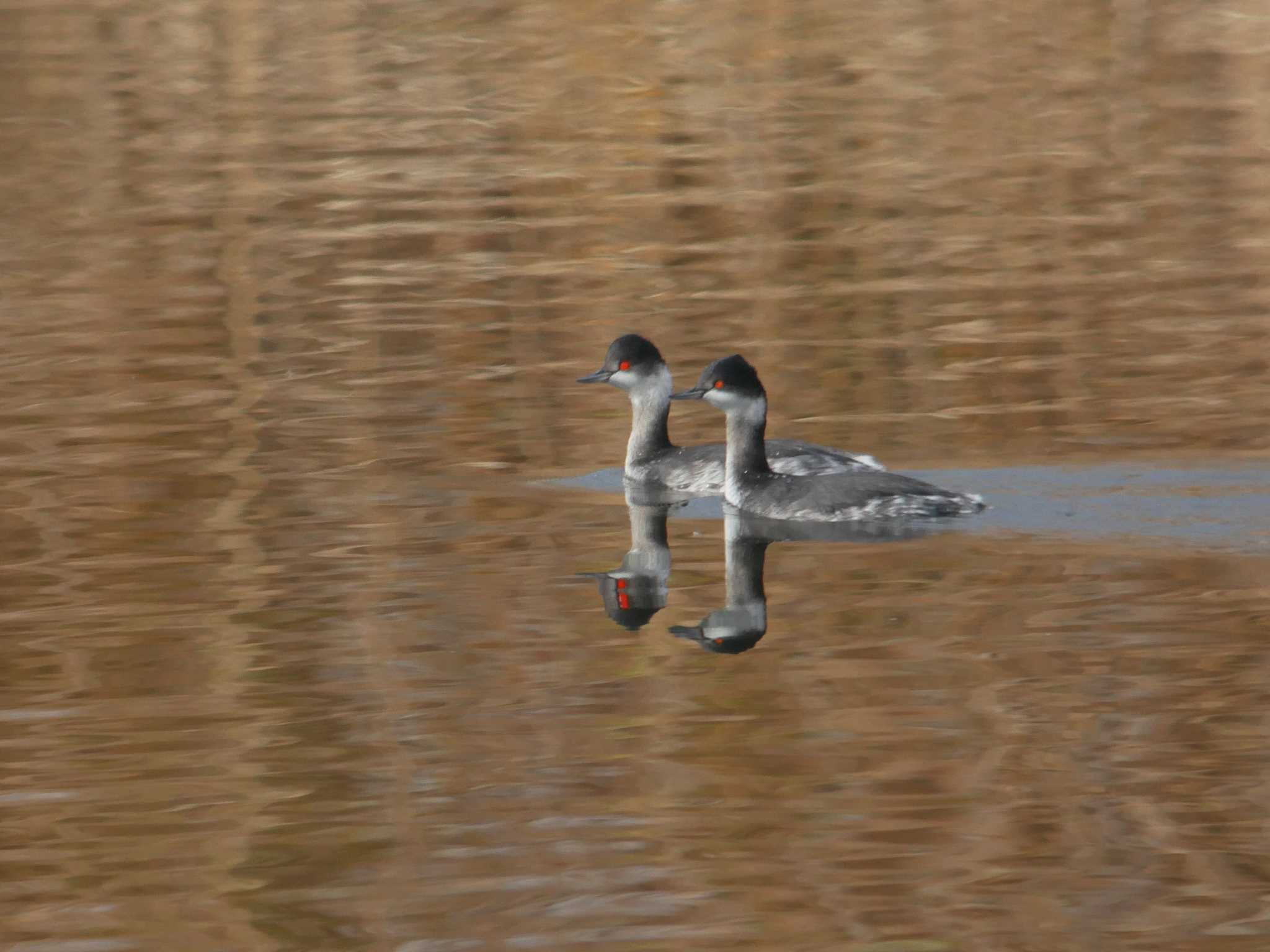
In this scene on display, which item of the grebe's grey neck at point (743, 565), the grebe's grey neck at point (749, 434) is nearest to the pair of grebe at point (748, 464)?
the grebe's grey neck at point (749, 434)

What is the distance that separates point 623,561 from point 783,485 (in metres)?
1.45

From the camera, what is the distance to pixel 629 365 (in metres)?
15.3

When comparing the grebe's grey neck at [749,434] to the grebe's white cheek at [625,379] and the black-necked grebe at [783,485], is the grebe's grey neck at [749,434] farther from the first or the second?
the grebe's white cheek at [625,379]

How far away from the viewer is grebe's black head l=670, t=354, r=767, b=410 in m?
13.5

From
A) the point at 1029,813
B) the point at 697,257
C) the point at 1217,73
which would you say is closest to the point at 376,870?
→ the point at 1029,813

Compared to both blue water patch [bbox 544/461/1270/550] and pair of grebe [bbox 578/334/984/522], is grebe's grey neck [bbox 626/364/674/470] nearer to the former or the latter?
pair of grebe [bbox 578/334/984/522]

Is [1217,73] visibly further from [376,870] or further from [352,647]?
[376,870]

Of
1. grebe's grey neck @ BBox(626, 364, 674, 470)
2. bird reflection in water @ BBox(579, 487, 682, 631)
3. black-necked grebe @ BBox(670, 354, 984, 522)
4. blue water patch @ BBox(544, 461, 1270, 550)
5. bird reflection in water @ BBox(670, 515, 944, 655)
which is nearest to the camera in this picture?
bird reflection in water @ BBox(670, 515, 944, 655)

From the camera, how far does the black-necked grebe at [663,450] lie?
45.0 ft

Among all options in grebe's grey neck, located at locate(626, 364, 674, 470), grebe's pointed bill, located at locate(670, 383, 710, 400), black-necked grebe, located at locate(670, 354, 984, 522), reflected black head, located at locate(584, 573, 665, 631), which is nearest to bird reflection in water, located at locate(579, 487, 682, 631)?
reflected black head, located at locate(584, 573, 665, 631)

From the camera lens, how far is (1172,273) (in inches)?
805

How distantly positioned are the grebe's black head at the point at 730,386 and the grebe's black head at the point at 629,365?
64.3 inches

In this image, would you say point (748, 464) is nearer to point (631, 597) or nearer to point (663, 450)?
point (663, 450)

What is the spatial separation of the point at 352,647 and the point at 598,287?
37.2 ft
